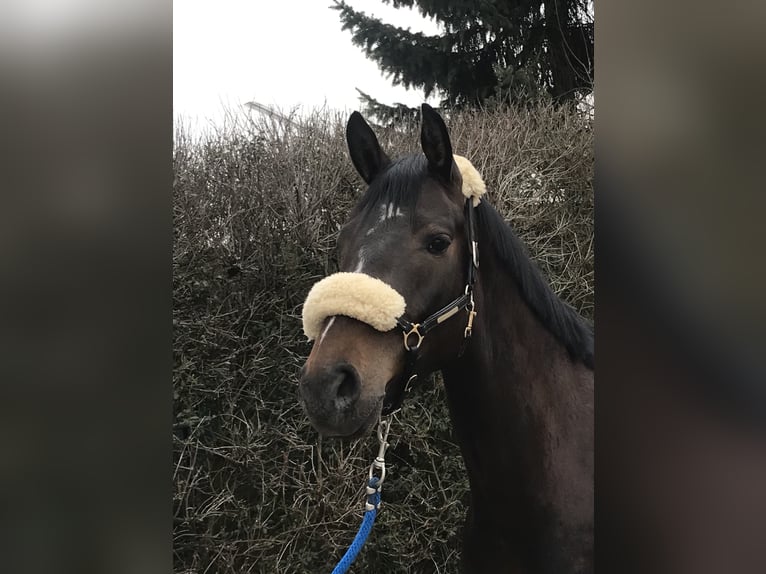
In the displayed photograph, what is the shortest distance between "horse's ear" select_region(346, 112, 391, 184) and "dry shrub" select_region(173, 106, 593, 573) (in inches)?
49.5

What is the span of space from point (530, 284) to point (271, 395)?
1.76m

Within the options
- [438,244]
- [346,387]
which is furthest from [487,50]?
[346,387]

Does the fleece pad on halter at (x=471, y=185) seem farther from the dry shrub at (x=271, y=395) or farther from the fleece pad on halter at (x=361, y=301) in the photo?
the dry shrub at (x=271, y=395)

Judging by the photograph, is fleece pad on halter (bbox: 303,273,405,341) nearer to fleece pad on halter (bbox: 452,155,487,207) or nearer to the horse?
the horse

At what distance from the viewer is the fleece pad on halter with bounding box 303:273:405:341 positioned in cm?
142

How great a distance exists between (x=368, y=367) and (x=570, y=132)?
8.48ft

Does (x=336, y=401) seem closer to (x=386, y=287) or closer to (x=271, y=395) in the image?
(x=386, y=287)

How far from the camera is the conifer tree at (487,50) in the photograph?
3141 mm

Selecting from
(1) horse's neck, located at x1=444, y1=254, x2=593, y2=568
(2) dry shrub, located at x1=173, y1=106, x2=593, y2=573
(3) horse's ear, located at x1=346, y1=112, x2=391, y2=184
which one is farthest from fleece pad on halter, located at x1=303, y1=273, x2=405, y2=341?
(2) dry shrub, located at x1=173, y1=106, x2=593, y2=573

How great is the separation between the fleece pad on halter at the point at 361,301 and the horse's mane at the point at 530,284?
1.53 feet
